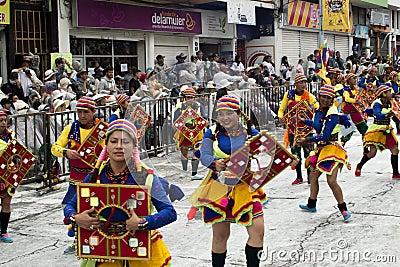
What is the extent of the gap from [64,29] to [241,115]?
41.8 feet

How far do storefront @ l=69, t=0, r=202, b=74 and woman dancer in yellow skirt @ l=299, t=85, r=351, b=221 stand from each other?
9.89 m

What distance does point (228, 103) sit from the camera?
470 cm

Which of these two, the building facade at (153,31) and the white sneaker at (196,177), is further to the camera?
the building facade at (153,31)

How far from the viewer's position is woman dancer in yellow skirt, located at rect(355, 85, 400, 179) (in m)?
10.4

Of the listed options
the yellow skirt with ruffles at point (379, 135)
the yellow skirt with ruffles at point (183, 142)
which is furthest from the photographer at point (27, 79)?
the yellow skirt with ruffles at point (183, 142)

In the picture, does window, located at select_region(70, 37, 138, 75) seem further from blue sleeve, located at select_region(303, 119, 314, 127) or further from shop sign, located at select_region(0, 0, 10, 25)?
blue sleeve, located at select_region(303, 119, 314, 127)

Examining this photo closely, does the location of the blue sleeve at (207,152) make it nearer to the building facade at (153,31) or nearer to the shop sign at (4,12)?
the building facade at (153,31)

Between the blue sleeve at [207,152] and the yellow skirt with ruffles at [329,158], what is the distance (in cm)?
307

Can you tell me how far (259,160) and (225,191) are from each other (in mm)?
403

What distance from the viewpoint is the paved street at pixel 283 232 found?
20.6ft

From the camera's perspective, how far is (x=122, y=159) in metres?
3.99

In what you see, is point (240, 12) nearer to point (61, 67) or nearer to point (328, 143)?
point (61, 67)

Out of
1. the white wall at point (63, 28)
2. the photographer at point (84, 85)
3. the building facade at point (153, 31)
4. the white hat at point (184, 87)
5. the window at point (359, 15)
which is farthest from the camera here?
the window at point (359, 15)

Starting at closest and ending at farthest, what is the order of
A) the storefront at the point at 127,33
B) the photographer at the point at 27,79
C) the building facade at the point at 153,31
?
the photographer at the point at 27,79, the building facade at the point at 153,31, the storefront at the point at 127,33
